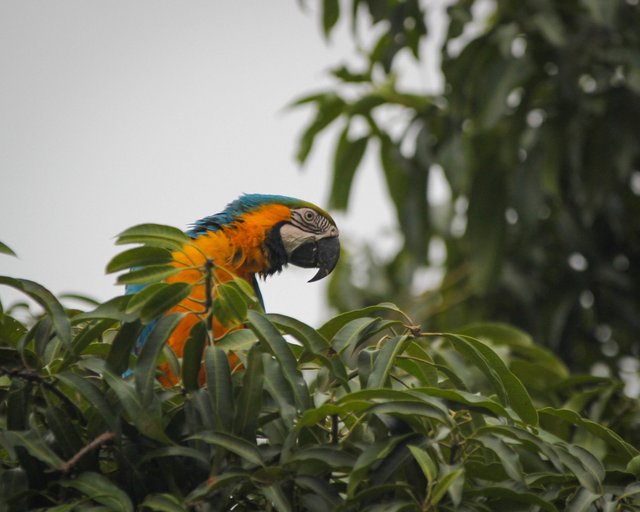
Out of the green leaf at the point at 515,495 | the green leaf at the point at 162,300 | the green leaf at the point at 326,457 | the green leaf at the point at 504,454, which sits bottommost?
the green leaf at the point at 515,495

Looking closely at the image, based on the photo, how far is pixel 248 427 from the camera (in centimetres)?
161

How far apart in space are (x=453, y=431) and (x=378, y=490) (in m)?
0.19

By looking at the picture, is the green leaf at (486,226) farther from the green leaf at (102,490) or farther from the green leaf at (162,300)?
the green leaf at (102,490)

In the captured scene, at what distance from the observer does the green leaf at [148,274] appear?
65.6 inches

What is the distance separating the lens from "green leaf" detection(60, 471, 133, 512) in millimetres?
1510

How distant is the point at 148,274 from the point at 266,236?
132cm

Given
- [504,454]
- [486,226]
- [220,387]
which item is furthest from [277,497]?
[486,226]

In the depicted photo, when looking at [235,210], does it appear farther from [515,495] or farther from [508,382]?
[515,495]

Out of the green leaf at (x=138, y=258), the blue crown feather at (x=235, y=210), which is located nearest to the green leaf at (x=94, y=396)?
the green leaf at (x=138, y=258)

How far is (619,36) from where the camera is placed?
12.6 ft

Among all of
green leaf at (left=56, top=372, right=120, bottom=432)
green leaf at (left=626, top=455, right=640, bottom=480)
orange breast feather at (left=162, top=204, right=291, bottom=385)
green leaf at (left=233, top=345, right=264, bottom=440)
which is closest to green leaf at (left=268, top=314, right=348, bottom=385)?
green leaf at (left=233, top=345, right=264, bottom=440)

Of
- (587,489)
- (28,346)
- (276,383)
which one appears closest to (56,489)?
(28,346)

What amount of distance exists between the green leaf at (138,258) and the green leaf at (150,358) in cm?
13

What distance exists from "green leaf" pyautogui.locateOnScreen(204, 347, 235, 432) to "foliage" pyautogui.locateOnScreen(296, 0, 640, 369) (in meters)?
2.38
